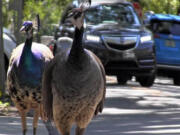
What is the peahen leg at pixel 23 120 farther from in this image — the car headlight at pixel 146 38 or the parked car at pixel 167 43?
the parked car at pixel 167 43

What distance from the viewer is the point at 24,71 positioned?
10.1 meters

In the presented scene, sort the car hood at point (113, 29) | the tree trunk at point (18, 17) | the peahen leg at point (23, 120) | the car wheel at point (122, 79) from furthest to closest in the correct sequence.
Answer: the car wheel at point (122, 79) < the car hood at point (113, 29) < the tree trunk at point (18, 17) < the peahen leg at point (23, 120)

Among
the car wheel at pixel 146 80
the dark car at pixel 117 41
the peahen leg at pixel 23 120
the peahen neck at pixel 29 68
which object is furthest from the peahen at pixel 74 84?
the car wheel at pixel 146 80

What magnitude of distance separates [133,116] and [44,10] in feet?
45.3

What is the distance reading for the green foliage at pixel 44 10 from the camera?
20.6m

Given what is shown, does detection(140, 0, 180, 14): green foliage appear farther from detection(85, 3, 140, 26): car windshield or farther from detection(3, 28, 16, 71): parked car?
detection(3, 28, 16, 71): parked car

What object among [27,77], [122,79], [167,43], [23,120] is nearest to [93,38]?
[122,79]

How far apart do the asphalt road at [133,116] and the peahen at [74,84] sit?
2.84m

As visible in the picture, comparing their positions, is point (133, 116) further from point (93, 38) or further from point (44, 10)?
point (44, 10)

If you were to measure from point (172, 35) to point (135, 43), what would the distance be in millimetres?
4812

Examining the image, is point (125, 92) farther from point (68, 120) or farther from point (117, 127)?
point (68, 120)

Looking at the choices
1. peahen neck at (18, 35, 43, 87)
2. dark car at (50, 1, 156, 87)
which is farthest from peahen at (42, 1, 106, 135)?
dark car at (50, 1, 156, 87)

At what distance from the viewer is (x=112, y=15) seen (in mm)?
19750

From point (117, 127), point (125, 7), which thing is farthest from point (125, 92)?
point (117, 127)
